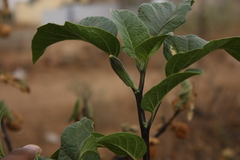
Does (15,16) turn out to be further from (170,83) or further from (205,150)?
(170,83)

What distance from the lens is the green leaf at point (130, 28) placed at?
38 centimetres

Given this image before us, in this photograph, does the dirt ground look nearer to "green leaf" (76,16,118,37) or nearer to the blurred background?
the blurred background

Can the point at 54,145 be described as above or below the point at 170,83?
below

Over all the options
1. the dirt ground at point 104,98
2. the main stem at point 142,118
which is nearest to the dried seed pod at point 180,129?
the main stem at point 142,118

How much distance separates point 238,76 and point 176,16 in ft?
11.3

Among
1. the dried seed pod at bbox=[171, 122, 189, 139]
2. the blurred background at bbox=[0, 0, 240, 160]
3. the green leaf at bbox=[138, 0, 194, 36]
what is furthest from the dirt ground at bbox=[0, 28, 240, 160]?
the green leaf at bbox=[138, 0, 194, 36]

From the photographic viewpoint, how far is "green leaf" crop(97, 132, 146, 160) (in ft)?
1.16

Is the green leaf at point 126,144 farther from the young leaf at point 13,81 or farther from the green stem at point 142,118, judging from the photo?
the young leaf at point 13,81

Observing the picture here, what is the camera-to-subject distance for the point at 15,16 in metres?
5.20

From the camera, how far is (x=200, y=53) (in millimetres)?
358

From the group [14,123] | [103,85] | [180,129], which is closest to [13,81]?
[14,123]

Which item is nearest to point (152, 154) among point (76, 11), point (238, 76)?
point (238, 76)

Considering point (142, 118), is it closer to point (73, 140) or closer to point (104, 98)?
point (73, 140)

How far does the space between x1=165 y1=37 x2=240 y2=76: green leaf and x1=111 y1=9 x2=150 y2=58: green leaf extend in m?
0.03
